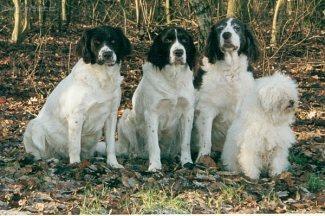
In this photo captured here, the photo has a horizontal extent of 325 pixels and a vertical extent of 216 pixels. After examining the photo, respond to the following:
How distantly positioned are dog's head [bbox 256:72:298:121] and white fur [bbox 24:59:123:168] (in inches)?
63.9

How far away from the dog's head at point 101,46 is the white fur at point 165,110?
455mm

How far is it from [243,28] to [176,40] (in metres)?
0.93

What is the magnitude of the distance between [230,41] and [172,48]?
30.4 inches

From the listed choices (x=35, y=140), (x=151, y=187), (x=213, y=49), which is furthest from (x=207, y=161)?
(x=35, y=140)

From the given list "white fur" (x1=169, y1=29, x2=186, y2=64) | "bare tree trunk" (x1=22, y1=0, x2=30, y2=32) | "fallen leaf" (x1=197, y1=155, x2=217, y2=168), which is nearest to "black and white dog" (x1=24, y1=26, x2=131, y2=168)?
"white fur" (x1=169, y1=29, x2=186, y2=64)

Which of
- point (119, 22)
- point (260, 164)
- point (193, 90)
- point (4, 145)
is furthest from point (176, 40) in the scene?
point (119, 22)

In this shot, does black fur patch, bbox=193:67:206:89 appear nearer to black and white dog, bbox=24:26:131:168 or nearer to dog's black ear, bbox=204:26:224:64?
dog's black ear, bbox=204:26:224:64

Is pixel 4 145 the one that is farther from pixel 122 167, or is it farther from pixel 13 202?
pixel 13 202

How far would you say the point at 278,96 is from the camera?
20.9ft

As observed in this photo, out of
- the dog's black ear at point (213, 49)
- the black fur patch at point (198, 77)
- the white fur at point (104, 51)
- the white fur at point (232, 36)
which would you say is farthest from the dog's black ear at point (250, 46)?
the white fur at point (104, 51)

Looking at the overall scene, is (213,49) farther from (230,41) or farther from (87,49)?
(87,49)

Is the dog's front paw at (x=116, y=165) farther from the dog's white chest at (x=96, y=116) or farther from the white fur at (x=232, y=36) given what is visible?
the white fur at (x=232, y=36)

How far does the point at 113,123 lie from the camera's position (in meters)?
7.21

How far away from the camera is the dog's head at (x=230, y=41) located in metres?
7.42
